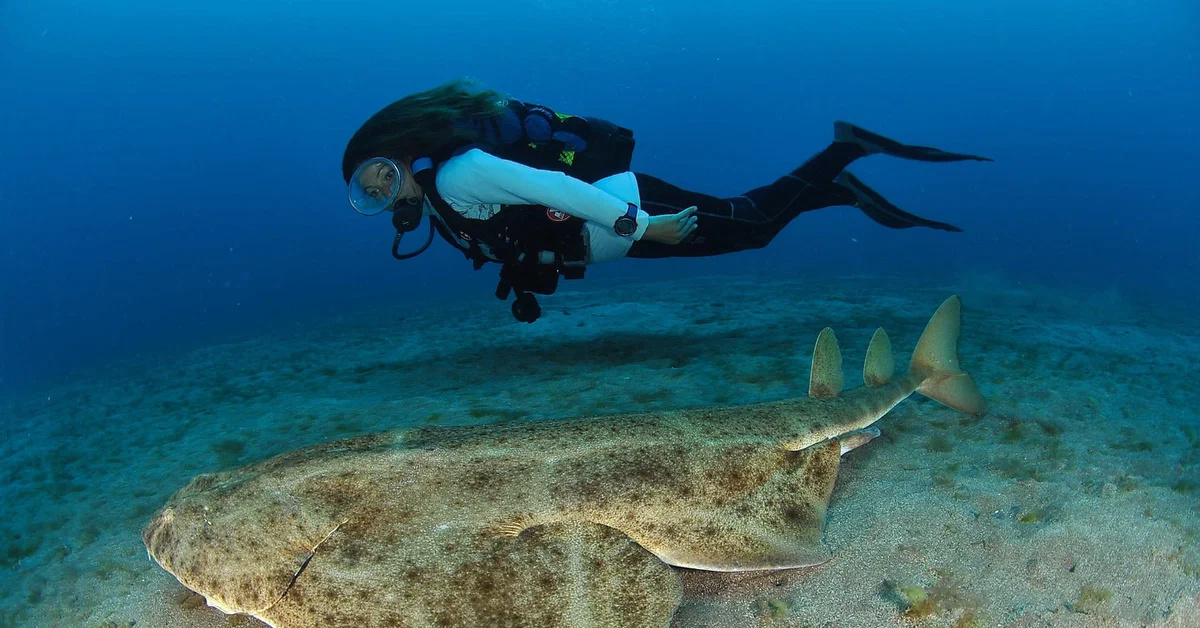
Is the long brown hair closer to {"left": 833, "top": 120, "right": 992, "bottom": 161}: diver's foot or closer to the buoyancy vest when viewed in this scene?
the buoyancy vest

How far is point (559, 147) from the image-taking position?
208 inches

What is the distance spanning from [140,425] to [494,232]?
Result: 4406 millimetres

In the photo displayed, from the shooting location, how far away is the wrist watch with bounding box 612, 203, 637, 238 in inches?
183

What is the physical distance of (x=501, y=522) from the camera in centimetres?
234

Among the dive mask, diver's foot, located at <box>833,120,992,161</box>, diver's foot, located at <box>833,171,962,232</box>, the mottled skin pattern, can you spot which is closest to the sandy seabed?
the mottled skin pattern

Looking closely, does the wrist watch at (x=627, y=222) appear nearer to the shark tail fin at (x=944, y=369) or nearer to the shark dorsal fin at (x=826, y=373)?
the shark dorsal fin at (x=826, y=373)

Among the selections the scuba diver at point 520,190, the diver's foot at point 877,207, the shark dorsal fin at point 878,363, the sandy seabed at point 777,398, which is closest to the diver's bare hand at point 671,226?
the scuba diver at point 520,190

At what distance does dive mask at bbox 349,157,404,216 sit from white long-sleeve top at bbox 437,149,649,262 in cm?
38

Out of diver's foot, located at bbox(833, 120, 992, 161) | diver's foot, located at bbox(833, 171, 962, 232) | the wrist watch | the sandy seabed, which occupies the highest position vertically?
diver's foot, located at bbox(833, 120, 992, 161)

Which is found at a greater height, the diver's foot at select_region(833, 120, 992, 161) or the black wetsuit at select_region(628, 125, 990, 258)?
the diver's foot at select_region(833, 120, 992, 161)

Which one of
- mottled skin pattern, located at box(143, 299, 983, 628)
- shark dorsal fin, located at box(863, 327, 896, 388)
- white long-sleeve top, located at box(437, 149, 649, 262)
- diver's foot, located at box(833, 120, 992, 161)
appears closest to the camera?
mottled skin pattern, located at box(143, 299, 983, 628)

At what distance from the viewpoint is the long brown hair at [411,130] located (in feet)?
15.3

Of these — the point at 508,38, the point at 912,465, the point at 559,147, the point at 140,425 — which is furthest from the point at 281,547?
the point at 508,38

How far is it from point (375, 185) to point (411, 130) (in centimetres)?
56
